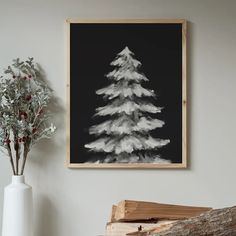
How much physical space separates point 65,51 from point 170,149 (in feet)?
2.92

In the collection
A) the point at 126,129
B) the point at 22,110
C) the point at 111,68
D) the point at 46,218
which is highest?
the point at 111,68

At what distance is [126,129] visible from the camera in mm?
3357

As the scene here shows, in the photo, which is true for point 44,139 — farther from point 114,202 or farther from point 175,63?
point 175,63

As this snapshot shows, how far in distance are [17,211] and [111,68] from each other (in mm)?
1027

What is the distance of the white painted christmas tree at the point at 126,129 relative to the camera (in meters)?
3.36

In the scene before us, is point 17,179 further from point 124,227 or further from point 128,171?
point 124,227

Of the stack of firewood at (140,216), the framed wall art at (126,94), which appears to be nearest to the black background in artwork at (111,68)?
the framed wall art at (126,94)

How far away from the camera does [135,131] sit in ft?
11.0

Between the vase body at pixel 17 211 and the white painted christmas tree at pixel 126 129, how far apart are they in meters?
0.49

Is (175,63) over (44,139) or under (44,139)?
over

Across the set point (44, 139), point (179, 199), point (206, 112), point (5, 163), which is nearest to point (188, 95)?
point (206, 112)

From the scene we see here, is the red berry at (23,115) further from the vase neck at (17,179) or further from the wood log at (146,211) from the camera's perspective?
the wood log at (146,211)

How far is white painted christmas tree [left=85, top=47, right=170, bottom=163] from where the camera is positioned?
3357 millimetres

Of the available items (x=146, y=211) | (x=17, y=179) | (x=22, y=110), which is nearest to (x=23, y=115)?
(x=22, y=110)
